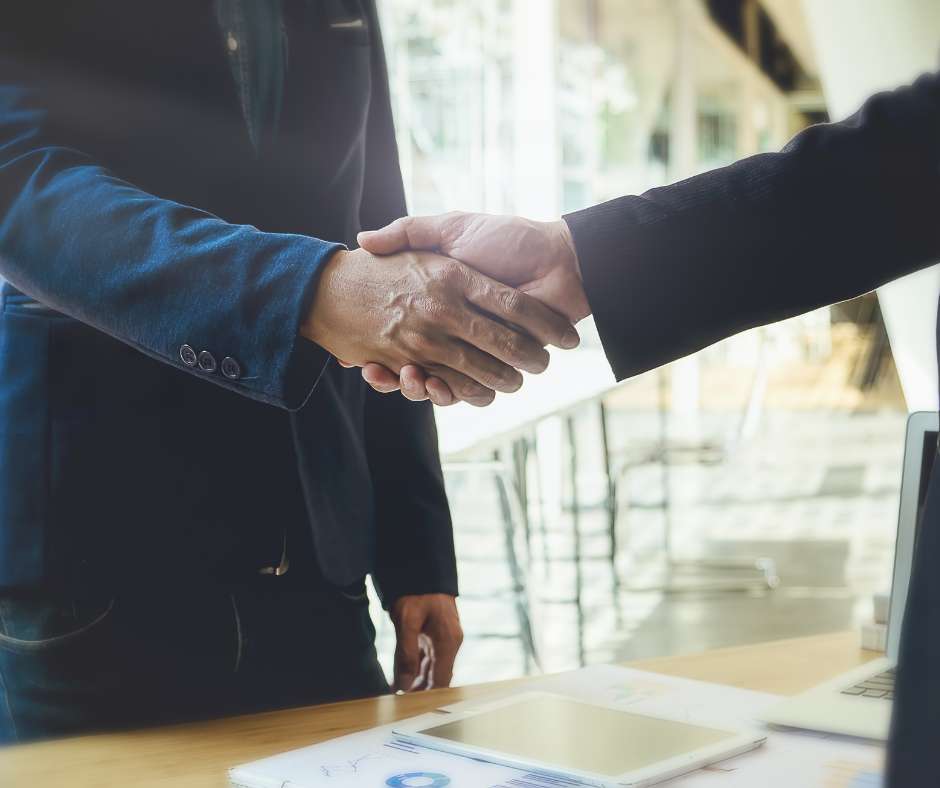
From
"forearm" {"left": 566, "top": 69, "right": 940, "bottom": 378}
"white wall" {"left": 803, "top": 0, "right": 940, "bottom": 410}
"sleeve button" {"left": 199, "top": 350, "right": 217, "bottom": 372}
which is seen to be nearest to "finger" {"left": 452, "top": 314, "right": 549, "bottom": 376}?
"forearm" {"left": 566, "top": 69, "right": 940, "bottom": 378}

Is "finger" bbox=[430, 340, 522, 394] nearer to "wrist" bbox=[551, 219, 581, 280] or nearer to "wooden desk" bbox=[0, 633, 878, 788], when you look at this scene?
"wrist" bbox=[551, 219, 581, 280]

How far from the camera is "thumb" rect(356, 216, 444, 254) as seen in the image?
3.32ft

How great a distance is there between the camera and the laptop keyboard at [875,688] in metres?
0.99

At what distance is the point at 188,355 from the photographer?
37.3 inches

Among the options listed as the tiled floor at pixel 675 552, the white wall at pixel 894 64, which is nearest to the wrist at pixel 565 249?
the tiled floor at pixel 675 552

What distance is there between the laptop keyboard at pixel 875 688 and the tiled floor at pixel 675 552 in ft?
6.88

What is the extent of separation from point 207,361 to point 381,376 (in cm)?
17

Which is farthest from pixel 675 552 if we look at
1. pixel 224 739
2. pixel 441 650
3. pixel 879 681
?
pixel 224 739

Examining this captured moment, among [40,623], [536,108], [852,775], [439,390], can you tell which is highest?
[536,108]

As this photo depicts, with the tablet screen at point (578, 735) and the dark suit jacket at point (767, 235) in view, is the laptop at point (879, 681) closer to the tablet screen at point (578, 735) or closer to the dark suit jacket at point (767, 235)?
the tablet screen at point (578, 735)

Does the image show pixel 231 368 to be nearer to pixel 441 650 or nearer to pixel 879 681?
pixel 441 650

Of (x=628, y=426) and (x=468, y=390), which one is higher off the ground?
(x=628, y=426)

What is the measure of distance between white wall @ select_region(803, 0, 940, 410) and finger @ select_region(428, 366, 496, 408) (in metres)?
2.63

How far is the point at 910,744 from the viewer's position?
0.52 metres
